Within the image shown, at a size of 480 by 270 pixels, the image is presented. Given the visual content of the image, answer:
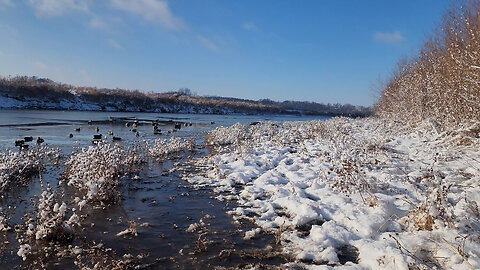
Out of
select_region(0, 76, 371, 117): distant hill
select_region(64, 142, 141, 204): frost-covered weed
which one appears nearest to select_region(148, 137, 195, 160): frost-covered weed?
select_region(64, 142, 141, 204): frost-covered weed

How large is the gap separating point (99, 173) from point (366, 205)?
6.80 meters

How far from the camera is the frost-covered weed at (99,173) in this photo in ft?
25.8

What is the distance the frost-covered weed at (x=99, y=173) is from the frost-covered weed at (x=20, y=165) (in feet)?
3.91

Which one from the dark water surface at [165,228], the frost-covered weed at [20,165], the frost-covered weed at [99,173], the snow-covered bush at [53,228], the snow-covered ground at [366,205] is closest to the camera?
the snow-covered ground at [366,205]

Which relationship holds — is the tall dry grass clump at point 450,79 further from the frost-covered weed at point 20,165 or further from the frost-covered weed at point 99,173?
the frost-covered weed at point 20,165

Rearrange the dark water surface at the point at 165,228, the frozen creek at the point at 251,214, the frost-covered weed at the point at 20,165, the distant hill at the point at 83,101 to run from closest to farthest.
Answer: the frozen creek at the point at 251,214, the dark water surface at the point at 165,228, the frost-covered weed at the point at 20,165, the distant hill at the point at 83,101

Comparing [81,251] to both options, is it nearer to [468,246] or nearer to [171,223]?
[171,223]

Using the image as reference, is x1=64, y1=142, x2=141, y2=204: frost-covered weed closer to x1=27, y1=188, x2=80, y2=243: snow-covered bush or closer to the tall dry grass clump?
x1=27, y1=188, x2=80, y2=243: snow-covered bush

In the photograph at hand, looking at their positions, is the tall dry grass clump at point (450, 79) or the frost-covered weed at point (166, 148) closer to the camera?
the tall dry grass clump at point (450, 79)

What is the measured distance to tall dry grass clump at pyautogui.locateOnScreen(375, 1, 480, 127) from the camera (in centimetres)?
983

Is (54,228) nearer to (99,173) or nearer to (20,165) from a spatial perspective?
(99,173)

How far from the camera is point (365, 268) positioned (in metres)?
4.46

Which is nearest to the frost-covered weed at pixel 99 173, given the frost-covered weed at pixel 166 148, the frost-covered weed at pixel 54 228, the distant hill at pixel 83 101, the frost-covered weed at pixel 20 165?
the frost-covered weed at pixel 20 165

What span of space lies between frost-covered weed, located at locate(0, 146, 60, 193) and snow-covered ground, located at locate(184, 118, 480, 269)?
5255 millimetres
